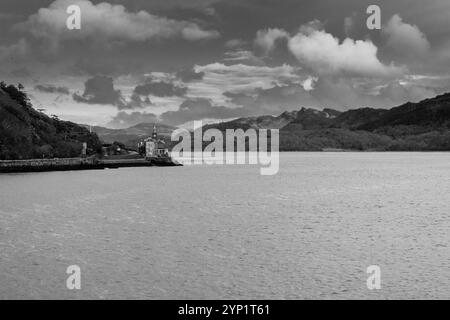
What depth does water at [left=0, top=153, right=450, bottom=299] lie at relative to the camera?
3044 centimetres

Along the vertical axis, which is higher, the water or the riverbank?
the riverbank

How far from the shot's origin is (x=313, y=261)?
1495 inches

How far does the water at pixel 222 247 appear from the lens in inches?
1198

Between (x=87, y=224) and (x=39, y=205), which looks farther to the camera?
(x=39, y=205)

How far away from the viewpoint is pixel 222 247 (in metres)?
43.5

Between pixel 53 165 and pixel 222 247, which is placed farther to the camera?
pixel 53 165

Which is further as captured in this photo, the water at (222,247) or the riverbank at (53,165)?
the riverbank at (53,165)

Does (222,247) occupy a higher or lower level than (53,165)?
lower

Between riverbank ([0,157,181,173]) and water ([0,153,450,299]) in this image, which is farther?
riverbank ([0,157,181,173])

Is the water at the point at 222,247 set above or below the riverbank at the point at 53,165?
below
